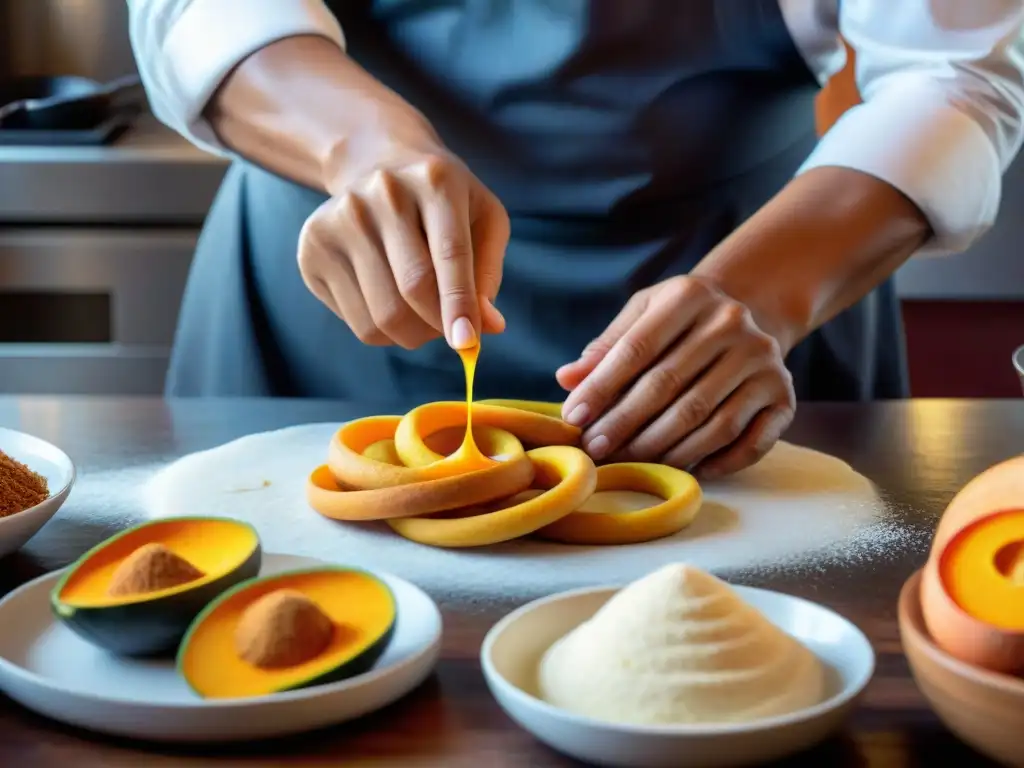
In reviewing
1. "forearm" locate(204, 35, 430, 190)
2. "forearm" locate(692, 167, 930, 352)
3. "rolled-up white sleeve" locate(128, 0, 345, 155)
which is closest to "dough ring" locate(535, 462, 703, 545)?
"forearm" locate(692, 167, 930, 352)

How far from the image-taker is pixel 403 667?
550 millimetres

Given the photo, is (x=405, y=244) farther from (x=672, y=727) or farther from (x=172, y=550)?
(x=672, y=727)

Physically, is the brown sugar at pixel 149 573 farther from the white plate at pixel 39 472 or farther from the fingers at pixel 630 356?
the fingers at pixel 630 356

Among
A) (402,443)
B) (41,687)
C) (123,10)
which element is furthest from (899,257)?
(123,10)

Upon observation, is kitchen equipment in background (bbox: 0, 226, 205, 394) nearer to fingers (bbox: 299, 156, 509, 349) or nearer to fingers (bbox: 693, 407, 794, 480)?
fingers (bbox: 299, 156, 509, 349)

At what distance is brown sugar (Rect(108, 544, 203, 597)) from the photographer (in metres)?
0.58

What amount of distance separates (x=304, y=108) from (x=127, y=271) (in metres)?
1.09

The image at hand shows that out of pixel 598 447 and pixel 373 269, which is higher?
pixel 373 269

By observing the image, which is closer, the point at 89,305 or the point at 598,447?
the point at 598,447

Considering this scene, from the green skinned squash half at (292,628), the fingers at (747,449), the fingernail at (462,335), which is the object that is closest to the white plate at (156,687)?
the green skinned squash half at (292,628)

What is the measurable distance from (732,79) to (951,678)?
2.69ft

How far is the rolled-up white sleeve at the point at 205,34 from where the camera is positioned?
1.13m

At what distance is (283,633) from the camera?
54cm

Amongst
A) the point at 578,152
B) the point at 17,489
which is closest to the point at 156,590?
the point at 17,489
